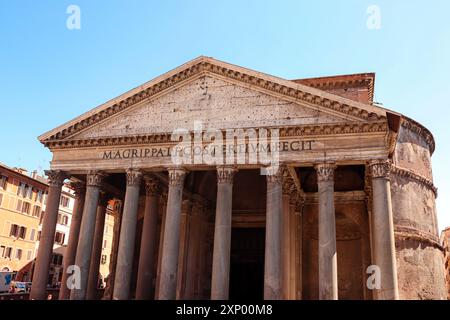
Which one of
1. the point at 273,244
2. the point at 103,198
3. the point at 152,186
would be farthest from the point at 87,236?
the point at 273,244

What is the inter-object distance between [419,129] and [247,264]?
12386 mm

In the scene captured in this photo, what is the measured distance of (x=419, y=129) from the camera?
23359mm

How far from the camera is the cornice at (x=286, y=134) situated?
13713mm

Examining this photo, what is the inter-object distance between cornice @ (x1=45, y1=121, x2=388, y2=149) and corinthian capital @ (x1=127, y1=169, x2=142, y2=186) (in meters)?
1.10

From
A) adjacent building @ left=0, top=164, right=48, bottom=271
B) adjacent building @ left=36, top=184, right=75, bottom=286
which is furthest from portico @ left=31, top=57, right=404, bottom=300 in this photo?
adjacent building @ left=36, top=184, right=75, bottom=286

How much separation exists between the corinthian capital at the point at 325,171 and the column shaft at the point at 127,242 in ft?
22.3

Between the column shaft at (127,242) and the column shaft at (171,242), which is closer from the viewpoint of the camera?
the column shaft at (171,242)

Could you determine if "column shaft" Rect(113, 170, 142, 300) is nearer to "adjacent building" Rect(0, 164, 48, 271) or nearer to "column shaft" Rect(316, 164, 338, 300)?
"column shaft" Rect(316, 164, 338, 300)

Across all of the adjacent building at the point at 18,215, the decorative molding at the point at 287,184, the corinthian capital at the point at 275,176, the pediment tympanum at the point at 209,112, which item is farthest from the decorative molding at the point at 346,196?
the adjacent building at the point at 18,215

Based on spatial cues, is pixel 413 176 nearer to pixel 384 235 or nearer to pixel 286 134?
pixel 384 235

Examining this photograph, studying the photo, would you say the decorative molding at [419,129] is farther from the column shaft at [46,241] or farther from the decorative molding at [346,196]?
the column shaft at [46,241]

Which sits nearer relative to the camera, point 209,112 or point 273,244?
point 273,244
